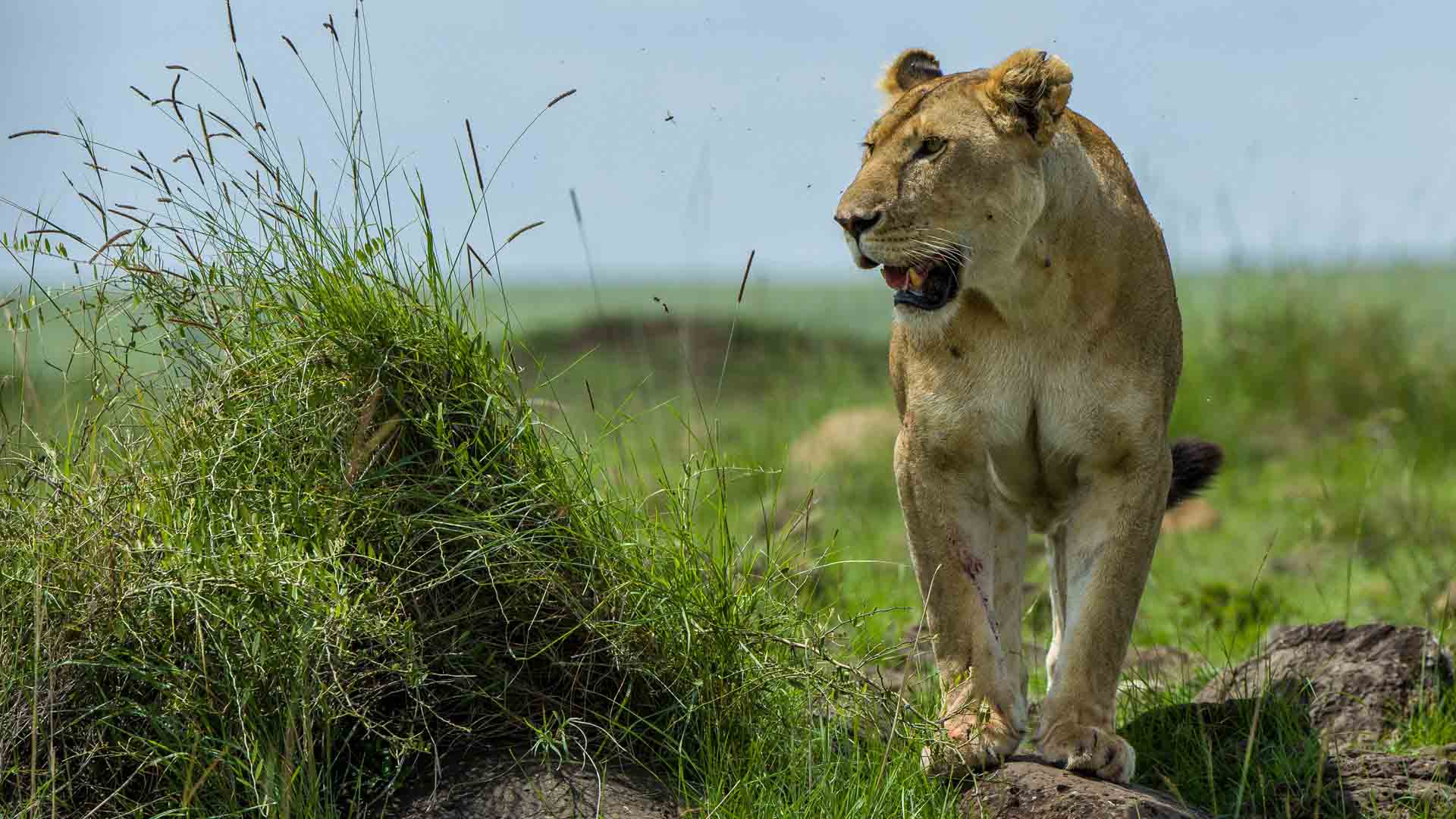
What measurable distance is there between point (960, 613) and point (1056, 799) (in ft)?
1.80

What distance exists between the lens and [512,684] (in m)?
3.64

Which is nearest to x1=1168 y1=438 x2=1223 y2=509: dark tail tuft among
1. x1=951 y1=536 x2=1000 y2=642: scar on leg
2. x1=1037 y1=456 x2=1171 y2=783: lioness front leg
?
x1=1037 y1=456 x2=1171 y2=783: lioness front leg

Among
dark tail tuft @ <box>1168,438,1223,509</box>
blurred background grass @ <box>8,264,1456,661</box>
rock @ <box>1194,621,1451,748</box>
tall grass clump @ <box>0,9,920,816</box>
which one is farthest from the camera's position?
blurred background grass @ <box>8,264,1456,661</box>

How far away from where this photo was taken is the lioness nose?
367 centimetres

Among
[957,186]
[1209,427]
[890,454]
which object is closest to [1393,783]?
[957,186]

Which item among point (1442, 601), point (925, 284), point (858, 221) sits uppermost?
point (858, 221)

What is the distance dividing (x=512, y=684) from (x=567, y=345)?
11.0m

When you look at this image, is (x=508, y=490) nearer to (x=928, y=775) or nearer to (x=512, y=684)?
(x=512, y=684)

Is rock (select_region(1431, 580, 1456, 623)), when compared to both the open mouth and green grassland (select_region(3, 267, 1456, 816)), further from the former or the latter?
the open mouth

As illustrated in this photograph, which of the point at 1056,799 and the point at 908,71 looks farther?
the point at 908,71

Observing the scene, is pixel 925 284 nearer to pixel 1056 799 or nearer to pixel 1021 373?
pixel 1021 373

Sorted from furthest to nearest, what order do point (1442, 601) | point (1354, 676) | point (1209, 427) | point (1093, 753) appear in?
point (1209, 427), point (1442, 601), point (1354, 676), point (1093, 753)

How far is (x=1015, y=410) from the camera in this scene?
153 inches

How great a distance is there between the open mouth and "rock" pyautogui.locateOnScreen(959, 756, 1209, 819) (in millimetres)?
1097
